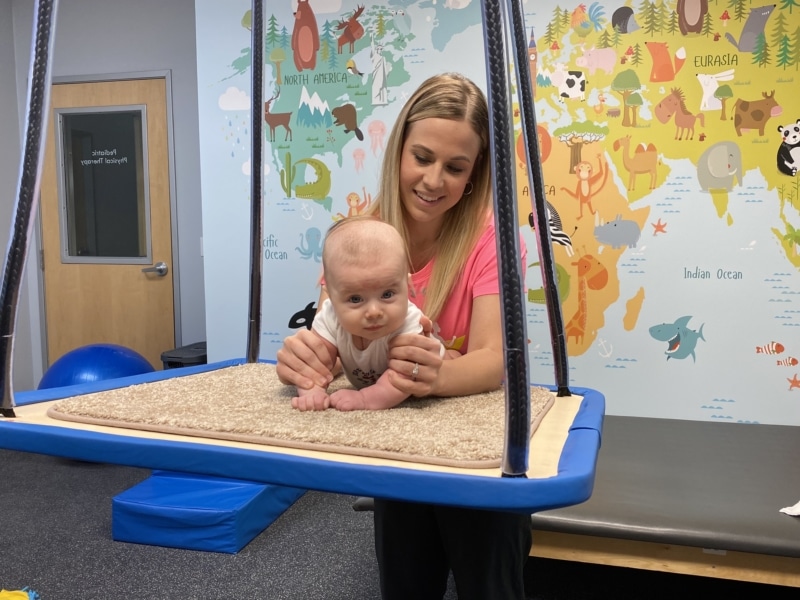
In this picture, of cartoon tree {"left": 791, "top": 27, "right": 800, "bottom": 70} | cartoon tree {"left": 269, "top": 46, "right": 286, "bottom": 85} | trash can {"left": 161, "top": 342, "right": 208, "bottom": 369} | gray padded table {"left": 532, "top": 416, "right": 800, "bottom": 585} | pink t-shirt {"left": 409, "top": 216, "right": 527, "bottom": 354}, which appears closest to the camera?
pink t-shirt {"left": 409, "top": 216, "right": 527, "bottom": 354}

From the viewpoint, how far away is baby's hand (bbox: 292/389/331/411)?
0.82m

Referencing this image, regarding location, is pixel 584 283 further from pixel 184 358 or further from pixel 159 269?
pixel 159 269

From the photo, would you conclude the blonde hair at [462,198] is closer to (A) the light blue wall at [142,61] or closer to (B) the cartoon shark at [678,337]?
(B) the cartoon shark at [678,337]

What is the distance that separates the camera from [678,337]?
277 centimetres

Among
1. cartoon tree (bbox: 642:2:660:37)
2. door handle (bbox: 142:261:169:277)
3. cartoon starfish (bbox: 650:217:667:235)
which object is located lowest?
door handle (bbox: 142:261:169:277)

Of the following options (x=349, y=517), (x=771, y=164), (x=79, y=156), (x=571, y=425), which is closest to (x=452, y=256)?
(x=571, y=425)

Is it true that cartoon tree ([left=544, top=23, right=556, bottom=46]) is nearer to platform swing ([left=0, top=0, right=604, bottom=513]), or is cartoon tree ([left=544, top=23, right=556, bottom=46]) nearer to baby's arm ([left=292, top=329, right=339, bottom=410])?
platform swing ([left=0, top=0, right=604, bottom=513])

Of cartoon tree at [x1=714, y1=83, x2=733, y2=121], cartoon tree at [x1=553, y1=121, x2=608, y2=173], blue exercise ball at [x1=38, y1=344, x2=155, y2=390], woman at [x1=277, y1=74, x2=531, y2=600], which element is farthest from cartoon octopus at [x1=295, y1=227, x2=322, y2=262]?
woman at [x1=277, y1=74, x2=531, y2=600]

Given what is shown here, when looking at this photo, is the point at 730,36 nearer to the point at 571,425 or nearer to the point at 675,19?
the point at 675,19

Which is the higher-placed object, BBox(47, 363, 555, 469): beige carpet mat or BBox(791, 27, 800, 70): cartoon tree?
BBox(791, 27, 800, 70): cartoon tree

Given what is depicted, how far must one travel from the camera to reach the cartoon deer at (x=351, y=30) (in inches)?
118

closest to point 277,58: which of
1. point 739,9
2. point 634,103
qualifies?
point 634,103

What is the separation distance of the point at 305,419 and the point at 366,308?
6.6 inches

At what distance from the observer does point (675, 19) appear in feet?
8.75
